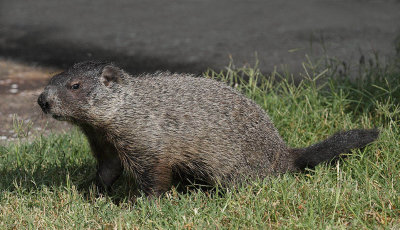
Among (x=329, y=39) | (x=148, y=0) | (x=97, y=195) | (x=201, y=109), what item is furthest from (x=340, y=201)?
(x=148, y=0)

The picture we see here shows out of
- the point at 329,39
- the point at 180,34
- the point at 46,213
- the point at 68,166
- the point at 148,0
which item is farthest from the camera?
the point at 148,0

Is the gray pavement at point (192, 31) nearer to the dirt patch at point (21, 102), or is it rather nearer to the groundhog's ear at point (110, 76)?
the dirt patch at point (21, 102)

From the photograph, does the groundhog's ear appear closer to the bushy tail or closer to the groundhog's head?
the groundhog's head

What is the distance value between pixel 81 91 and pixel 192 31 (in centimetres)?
645

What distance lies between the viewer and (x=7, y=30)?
10.6 meters

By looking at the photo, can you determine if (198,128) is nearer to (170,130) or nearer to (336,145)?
(170,130)

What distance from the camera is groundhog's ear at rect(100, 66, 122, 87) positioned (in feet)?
14.4

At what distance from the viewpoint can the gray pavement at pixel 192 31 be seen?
8.91m

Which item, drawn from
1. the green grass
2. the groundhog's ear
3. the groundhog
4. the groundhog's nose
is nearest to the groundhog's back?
the groundhog

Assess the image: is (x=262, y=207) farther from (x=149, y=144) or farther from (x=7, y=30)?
(x=7, y=30)

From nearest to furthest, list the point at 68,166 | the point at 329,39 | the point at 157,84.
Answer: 1. the point at 157,84
2. the point at 68,166
3. the point at 329,39

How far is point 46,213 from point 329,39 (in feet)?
22.0

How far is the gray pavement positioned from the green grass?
2.26 meters

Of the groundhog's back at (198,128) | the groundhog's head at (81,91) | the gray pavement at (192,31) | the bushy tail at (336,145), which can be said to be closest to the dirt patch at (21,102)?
the gray pavement at (192,31)
